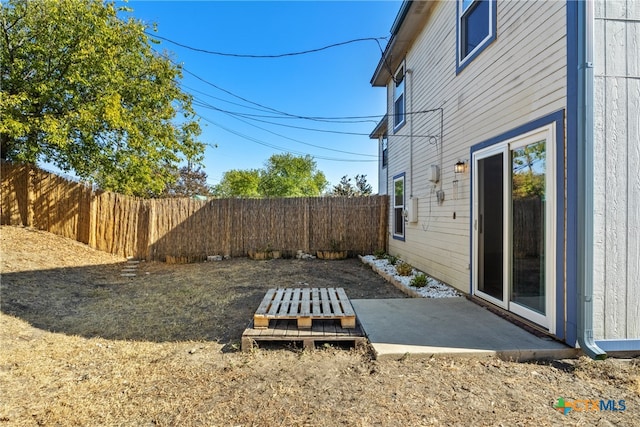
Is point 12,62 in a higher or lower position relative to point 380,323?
higher

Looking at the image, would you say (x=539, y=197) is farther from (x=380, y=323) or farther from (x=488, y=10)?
(x=488, y=10)

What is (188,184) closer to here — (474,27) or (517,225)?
(474,27)

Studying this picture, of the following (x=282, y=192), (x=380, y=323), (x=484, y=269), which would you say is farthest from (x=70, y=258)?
(x=282, y=192)

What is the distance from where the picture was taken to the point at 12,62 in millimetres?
7398

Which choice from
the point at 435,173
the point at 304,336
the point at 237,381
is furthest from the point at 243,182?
the point at 237,381

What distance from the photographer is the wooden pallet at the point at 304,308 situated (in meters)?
3.37

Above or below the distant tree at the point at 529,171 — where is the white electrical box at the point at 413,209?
below

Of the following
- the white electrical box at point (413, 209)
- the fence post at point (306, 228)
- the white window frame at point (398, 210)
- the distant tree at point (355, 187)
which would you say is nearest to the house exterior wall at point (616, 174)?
the white electrical box at point (413, 209)

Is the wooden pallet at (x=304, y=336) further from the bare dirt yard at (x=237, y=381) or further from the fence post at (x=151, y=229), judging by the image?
the fence post at (x=151, y=229)

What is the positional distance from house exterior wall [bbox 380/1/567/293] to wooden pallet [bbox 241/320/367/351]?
2.40 m

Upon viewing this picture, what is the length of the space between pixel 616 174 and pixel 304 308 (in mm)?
3150

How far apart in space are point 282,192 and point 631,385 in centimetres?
2859

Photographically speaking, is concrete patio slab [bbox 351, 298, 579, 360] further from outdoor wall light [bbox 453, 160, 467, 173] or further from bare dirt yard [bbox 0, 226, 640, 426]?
outdoor wall light [bbox 453, 160, 467, 173]

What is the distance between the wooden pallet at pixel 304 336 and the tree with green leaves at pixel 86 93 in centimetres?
687
